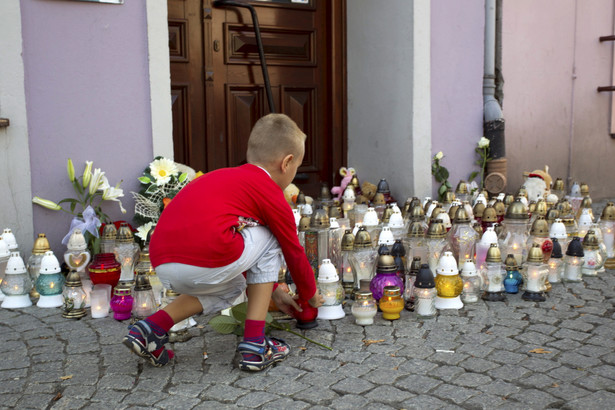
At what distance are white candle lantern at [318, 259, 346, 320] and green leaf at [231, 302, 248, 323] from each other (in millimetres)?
490

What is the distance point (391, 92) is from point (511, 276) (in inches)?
110

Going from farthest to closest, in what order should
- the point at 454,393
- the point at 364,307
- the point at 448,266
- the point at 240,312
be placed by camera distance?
the point at 448,266
the point at 364,307
the point at 240,312
the point at 454,393

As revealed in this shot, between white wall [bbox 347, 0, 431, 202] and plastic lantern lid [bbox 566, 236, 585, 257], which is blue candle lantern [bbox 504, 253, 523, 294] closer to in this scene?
plastic lantern lid [bbox 566, 236, 585, 257]

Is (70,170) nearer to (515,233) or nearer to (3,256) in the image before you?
(3,256)

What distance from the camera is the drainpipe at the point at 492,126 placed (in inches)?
262

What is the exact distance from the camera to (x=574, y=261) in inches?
177

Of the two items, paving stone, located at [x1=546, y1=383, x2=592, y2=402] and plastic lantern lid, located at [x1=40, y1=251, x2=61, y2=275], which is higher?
plastic lantern lid, located at [x1=40, y1=251, x2=61, y2=275]

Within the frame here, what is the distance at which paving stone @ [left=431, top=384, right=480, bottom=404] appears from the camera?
277 centimetres

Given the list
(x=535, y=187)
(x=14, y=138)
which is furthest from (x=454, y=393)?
(x=535, y=187)

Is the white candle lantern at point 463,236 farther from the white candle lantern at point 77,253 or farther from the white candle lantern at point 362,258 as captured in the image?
the white candle lantern at point 77,253

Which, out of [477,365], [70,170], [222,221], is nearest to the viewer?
[222,221]

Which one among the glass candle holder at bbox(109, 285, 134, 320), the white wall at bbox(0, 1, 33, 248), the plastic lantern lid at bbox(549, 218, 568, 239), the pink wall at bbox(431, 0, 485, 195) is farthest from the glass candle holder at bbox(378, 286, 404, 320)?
the pink wall at bbox(431, 0, 485, 195)

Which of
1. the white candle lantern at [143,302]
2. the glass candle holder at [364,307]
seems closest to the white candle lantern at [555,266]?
the glass candle holder at [364,307]

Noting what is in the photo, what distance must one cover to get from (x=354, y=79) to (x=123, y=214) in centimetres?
293
